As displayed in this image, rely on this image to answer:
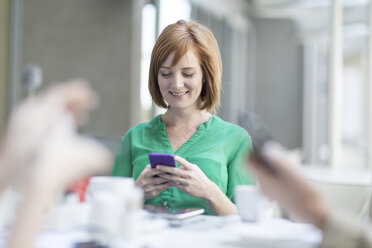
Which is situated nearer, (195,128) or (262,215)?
(262,215)

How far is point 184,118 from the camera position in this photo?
2.10 meters

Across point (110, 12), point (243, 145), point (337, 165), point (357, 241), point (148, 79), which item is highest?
point (110, 12)

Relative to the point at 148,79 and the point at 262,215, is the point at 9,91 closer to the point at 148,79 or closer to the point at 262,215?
the point at 148,79

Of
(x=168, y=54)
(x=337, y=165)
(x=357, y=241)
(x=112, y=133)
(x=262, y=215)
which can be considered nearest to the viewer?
(x=357, y=241)

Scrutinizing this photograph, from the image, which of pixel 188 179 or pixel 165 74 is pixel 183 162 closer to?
pixel 188 179

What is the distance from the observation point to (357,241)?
1.02 metres

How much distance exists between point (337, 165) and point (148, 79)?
3.28m

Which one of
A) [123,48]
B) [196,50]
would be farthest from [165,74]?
[123,48]

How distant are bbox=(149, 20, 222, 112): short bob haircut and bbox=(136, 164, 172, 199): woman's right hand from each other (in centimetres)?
50

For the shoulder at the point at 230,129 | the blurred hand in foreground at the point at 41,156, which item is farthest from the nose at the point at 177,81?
the blurred hand in foreground at the point at 41,156

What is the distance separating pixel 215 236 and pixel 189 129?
830 mm

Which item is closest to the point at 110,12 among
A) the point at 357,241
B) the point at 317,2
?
the point at 317,2

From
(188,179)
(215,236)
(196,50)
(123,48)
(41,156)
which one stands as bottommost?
(215,236)

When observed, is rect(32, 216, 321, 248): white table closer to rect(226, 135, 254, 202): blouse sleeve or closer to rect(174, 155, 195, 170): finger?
rect(174, 155, 195, 170): finger
